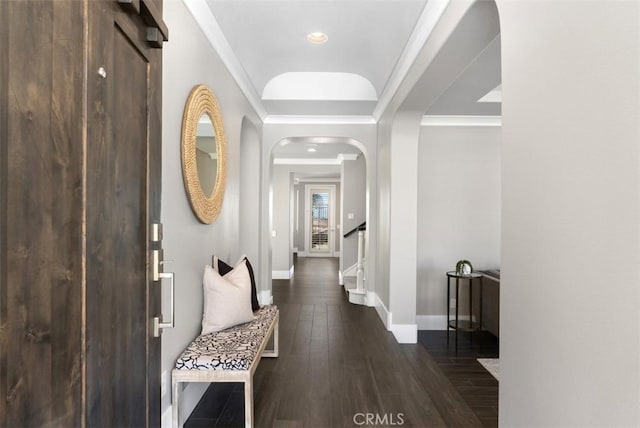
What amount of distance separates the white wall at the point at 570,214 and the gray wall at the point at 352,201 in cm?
602

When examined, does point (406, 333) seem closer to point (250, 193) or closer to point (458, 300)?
point (458, 300)

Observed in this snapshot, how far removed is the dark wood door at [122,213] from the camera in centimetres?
96

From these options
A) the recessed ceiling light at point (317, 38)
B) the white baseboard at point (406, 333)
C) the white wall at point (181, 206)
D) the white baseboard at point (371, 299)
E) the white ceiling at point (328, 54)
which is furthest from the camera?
the white baseboard at point (371, 299)

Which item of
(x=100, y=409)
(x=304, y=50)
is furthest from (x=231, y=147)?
(x=100, y=409)

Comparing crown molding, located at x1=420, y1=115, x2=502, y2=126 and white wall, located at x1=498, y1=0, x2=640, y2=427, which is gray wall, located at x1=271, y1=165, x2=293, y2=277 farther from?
white wall, located at x1=498, y1=0, x2=640, y2=427

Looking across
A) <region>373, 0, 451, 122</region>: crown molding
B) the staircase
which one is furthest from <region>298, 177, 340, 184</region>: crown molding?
<region>373, 0, 451, 122</region>: crown molding

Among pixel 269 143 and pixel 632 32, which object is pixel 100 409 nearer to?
pixel 632 32

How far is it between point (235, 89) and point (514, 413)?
3163 mm

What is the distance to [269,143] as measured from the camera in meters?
5.10

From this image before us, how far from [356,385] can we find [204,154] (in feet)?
6.62

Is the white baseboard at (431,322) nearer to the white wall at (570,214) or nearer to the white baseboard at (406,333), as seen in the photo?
the white baseboard at (406,333)

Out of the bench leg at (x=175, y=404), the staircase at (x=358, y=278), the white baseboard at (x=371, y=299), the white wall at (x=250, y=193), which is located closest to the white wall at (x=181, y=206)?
the bench leg at (x=175, y=404)

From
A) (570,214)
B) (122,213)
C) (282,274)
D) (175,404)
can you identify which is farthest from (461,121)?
(282,274)

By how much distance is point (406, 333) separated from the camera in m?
3.94
